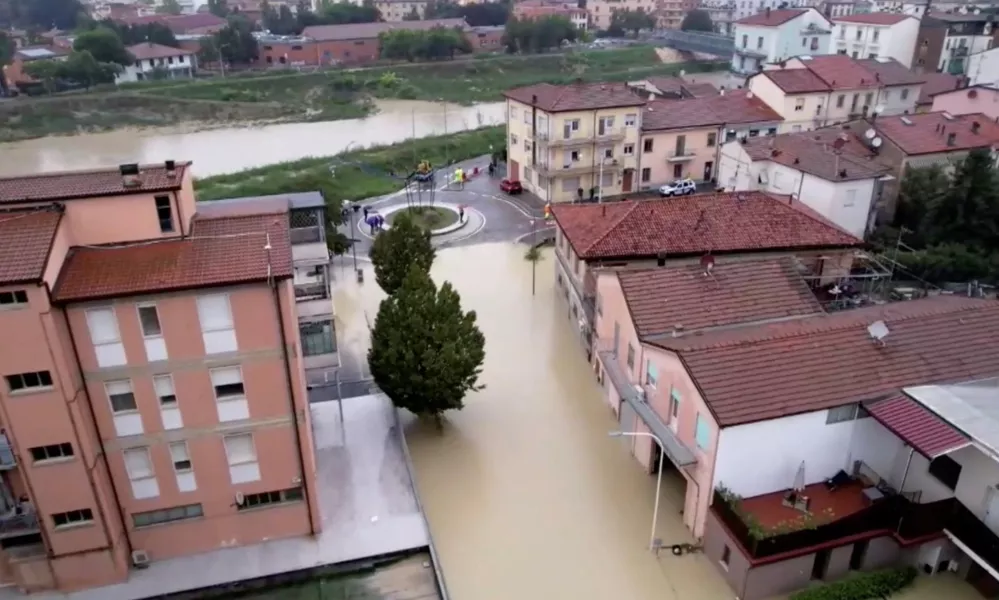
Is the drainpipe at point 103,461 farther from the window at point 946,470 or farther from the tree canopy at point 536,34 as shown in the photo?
the tree canopy at point 536,34

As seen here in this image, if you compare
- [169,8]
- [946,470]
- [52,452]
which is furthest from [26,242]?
[169,8]

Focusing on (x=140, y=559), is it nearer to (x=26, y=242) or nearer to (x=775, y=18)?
(x=26, y=242)

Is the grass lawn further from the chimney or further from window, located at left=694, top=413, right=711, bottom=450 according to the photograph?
window, located at left=694, top=413, right=711, bottom=450

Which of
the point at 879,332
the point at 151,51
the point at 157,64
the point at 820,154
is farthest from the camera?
the point at 157,64

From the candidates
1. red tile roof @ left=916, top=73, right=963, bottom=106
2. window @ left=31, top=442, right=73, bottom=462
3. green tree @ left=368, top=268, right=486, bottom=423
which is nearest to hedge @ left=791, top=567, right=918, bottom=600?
green tree @ left=368, top=268, right=486, bottom=423

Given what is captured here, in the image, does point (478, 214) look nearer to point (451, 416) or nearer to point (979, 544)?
point (451, 416)

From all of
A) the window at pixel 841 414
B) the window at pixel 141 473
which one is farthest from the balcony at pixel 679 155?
the window at pixel 141 473
